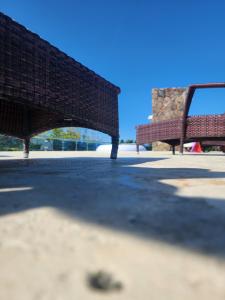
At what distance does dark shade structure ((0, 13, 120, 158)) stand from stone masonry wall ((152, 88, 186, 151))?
11.4m

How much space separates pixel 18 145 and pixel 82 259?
50.2 feet

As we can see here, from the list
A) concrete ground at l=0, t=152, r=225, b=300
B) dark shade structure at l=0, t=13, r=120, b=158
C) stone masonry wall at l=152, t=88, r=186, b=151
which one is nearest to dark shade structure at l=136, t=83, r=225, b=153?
dark shade structure at l=0, t=13, r=120, b=158

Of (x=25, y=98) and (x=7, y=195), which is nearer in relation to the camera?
(x=7, y=195)

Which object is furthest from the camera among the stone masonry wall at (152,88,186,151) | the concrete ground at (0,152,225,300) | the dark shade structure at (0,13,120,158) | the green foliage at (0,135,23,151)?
the stone masonry wall at (152,88,186,151)

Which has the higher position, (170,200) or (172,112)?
(172,112)

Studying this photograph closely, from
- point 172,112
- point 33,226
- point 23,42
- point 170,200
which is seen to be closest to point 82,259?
point 33,226

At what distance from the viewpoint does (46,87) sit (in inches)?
102

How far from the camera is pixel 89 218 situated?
0.84 meters

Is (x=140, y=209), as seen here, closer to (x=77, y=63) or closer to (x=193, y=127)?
(x=77, y=63)

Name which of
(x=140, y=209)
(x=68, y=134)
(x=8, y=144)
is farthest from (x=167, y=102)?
(x=68, y=134)

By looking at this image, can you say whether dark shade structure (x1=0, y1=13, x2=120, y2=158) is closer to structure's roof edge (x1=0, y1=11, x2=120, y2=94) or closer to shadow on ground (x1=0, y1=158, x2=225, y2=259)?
structure's roof edge (x1=0, y1=11, x2=120, y2=94)

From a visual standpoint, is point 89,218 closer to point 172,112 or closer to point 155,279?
point 155,279

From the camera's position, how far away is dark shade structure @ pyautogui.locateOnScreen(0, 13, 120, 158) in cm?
221

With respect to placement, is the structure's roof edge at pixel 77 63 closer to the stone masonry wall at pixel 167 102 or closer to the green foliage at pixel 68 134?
the stone masonry wall at pixel 167 102
